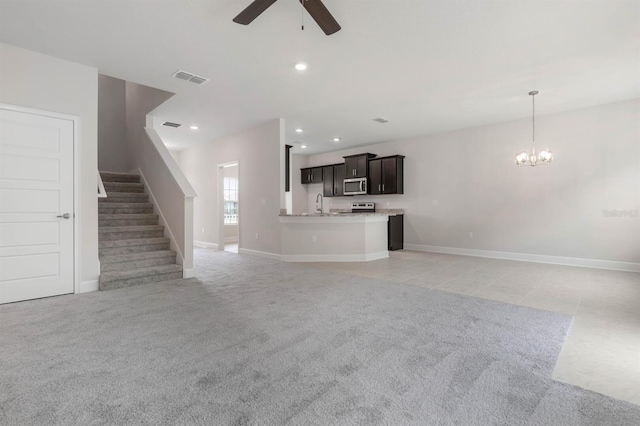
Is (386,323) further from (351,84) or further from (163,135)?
(163,135)

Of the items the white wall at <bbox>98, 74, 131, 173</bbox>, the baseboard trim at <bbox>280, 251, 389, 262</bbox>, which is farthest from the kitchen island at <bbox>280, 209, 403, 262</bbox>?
the white wall at <bbox>98, 74, 131, 173</bbox>

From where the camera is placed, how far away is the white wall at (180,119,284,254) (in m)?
6.00

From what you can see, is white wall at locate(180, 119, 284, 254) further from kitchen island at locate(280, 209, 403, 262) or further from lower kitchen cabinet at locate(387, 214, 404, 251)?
lower kitchen cabinet at locate(387, 214, 404, 251)

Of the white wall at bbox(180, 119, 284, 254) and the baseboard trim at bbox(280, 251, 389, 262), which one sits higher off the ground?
the white wall at bbox(180, 119, 284, 254)

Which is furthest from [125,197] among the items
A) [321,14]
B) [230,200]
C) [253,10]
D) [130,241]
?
[321,14]

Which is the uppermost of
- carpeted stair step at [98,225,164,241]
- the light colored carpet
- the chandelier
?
the chandelier

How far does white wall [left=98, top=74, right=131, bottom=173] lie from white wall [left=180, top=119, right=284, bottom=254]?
1822 millimetres

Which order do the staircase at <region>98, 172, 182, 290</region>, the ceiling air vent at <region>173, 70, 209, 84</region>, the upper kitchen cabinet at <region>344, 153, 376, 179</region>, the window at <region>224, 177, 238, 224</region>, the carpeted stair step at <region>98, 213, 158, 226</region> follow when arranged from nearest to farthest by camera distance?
the ceiling air vent at <region>173, 70, 209, 84</region>
the staircase at <region>98, 172, 182, 290</region>
the carpeted stair step at <region>98, 213, 158, 226</region>
the upper kitchen cabinet at <region>344, 153, 376, 179</region>
the window at <region>224, 177, 238, 224</region>

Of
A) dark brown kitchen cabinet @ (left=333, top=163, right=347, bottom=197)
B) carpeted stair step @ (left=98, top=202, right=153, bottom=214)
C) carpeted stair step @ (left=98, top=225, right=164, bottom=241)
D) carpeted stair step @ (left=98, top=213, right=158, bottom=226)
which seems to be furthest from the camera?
dark brown kitchen cabinet @ (left=333, top=163, right=347, bottom=197)

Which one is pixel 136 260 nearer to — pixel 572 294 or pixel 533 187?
pixel 572 294

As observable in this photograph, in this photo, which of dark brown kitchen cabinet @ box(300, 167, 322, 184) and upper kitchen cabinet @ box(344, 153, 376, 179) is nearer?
upper kitchen cabinet @ box(344, 153, 376, 179)

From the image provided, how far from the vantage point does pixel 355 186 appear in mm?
8195

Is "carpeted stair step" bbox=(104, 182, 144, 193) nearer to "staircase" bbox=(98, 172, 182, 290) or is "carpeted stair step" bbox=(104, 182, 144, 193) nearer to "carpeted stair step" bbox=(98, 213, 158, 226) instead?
"staircase" bbox=(98, 172, 182, 290)

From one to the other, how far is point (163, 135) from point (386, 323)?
678cm
